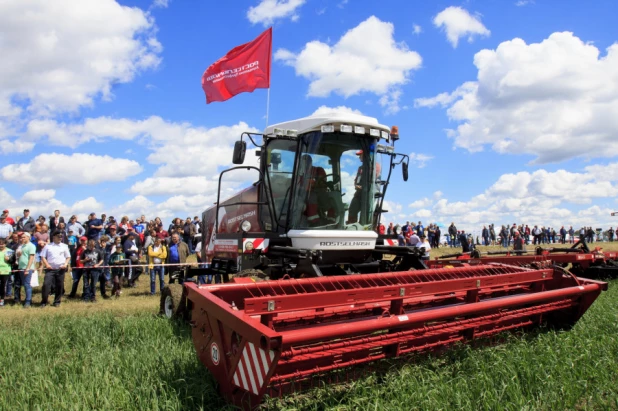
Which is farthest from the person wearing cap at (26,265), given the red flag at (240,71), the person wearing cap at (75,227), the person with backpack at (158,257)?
the red flag at (240,71)

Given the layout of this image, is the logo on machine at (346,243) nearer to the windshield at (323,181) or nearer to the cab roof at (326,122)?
the windshield at (323,181)

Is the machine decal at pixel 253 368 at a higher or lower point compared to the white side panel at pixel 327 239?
lower

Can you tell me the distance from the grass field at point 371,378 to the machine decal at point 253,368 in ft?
0.86

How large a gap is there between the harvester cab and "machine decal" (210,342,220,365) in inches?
101

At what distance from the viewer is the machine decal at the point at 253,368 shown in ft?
10.7

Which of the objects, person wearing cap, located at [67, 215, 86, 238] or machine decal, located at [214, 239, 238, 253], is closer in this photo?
machine decal, located at [214, 239, 238, 253]

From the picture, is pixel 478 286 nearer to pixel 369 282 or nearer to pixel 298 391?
pixel 369 282

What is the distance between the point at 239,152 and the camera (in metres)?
6.59

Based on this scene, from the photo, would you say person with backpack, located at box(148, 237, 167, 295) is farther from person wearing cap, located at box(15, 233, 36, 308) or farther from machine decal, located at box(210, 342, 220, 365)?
machine decal, located at box(210, 342, 220, 365)

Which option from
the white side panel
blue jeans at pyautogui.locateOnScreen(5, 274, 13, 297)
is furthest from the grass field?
blue jeans at pyautogui.locateOnScreen(5, 274, 13, 297)

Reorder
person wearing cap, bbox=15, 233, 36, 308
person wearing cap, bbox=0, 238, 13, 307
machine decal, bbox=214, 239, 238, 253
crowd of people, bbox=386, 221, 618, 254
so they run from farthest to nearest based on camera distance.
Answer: crowd of people, bbox=386, 221, 618, 254
person wearing cap, bbox=15, 233, 36, 308
person wearing cap, bbox=0, 238, 13, 307
machine decal, bbox=214, 239, 238, 253

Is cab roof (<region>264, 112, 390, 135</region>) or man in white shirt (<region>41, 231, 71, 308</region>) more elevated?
cab roof (<region>264, 112, 390, 135</region>)

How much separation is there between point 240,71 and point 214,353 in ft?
28.6

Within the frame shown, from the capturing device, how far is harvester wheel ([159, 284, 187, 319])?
6832 mm
